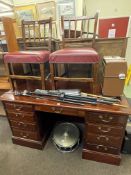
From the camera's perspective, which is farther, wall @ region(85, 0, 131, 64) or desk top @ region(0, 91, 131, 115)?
wall @ region(85, 0, 131, 64)

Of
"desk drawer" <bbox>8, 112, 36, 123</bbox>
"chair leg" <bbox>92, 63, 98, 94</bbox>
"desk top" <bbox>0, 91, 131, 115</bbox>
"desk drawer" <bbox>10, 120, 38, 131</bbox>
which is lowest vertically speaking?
"desk drawer" <bbox>10, 120, 38, 131</bbox>

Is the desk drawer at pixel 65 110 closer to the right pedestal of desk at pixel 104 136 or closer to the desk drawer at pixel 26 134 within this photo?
the right pedestal of desk at pixel 104 136

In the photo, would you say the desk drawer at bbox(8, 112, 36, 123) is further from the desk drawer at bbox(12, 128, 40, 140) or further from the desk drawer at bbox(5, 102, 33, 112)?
the desk drawer at bbox(12, 128, 40, 140)

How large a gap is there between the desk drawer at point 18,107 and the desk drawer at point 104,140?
2.16 ft

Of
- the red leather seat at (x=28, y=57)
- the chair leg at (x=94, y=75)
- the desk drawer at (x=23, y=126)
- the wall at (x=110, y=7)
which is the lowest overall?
the desk drawer at (x=23, y=126)

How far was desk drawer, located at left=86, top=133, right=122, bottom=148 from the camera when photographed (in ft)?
4.17

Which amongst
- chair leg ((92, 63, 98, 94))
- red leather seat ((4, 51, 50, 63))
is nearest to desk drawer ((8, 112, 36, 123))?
red leather seat ((4, 51, 50, 63))

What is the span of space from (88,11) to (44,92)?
2.37 meters

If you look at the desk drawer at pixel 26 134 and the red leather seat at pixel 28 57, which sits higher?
the red leather seat at pixel 28 57

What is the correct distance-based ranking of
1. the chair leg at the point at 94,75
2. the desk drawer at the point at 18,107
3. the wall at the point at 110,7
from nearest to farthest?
1. the chair leg at the point at 94,75
2. the desk drawer at the point at 18,107
3. the wall at the point at 110,7

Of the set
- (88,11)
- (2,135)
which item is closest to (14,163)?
(2,135)

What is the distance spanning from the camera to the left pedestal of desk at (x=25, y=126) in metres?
1.41

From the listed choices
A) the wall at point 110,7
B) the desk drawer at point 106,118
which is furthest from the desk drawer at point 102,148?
the wall at point 110,7

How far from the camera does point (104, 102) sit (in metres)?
1.24
